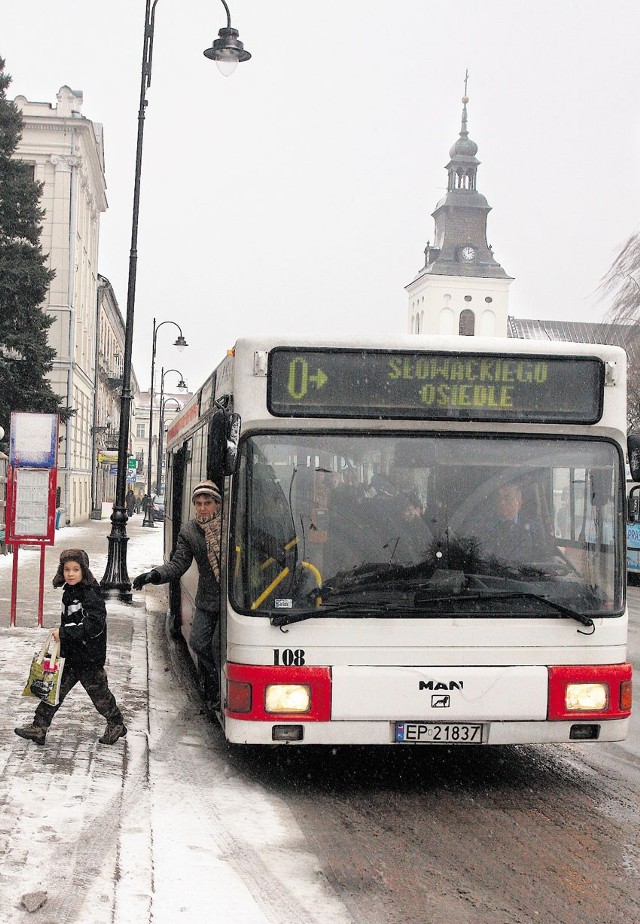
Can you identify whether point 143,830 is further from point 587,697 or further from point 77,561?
point 587,697

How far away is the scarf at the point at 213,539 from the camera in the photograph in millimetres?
7652

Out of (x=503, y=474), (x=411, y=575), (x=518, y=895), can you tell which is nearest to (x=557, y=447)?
(x=503, y=474)

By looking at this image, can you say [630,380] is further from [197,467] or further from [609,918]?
[609,918]

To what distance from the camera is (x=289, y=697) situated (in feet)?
20.9

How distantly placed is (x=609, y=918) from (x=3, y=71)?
3360 centimetres

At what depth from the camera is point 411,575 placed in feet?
21.1

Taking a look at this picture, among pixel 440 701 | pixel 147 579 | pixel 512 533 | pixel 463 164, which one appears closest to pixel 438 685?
pixel 440 701

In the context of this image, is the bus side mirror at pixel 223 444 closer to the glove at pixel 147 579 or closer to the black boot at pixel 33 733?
the glove at pixel 147 579

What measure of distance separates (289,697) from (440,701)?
83cm

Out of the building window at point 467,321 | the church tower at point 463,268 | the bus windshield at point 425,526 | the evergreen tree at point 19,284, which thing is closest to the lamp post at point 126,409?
the bus windshield at point 425,526

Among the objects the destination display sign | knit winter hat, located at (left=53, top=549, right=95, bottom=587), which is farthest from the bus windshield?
knit winter hat, located at (left=53, top=549, right=95, bottom=587)

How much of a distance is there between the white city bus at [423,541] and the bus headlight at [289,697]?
0.04ft

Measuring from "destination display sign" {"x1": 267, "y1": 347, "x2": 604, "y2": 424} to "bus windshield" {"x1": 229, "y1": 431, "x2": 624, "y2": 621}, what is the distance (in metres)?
0.14

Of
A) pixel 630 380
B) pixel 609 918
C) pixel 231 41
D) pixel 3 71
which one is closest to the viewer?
pixel 609 918
